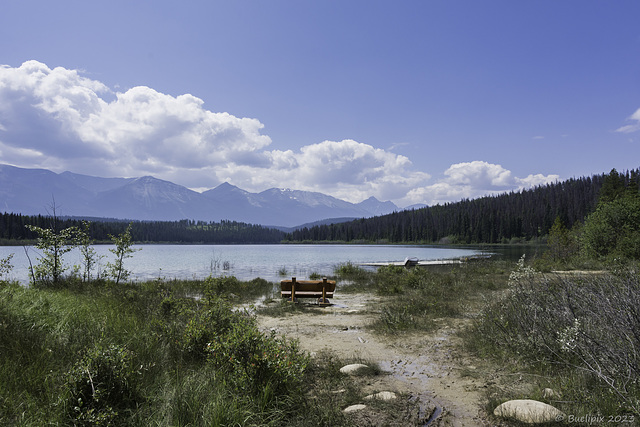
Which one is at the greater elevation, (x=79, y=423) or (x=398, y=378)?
(x=79, y=423)

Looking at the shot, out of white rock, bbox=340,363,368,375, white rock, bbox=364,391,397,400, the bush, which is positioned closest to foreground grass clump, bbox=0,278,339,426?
the bush

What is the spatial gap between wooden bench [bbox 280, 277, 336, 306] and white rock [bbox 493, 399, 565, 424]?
977cm

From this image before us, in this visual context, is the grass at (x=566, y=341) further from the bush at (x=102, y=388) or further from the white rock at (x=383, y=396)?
the bush at (x=102, y=388)

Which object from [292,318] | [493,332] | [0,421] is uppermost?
[0,421]

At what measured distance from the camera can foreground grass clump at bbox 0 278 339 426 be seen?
3.51 m

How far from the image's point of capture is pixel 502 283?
17.7 meters

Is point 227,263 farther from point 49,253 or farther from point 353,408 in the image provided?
point 353,408

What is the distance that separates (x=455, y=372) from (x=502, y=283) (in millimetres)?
13747

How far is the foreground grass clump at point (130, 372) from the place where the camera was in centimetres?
351

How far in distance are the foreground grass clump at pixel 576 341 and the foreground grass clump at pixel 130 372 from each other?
10.5 ft

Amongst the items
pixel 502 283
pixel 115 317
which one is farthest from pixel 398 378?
pixel 502 283

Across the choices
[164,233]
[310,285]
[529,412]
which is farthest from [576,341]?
[164,233]

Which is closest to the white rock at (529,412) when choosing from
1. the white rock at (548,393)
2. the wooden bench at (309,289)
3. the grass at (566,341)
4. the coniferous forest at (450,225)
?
the grass at (566,341)

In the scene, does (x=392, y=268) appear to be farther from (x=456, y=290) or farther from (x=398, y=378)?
(x=398, y=378)
